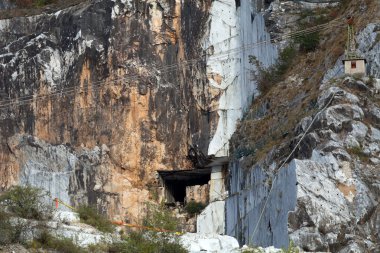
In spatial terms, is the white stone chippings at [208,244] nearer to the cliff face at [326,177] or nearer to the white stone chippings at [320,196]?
the cliff face at [326,177]

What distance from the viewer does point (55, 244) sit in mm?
35438

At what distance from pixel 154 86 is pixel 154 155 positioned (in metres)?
2.96

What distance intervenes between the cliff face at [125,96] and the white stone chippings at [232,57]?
1.7 inches

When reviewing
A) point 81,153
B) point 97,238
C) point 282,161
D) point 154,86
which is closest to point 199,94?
point 154,86

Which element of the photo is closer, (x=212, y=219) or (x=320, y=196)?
(x=320, y=196)

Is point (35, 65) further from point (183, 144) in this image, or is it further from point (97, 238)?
point (97, 238)

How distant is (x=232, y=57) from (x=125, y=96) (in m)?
4.84

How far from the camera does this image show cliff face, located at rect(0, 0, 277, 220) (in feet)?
189

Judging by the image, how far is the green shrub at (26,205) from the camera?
38.0 m

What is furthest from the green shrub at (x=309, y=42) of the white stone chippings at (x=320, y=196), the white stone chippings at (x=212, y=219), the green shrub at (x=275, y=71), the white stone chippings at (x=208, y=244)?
the white stone chippings at (x=208, y=244)

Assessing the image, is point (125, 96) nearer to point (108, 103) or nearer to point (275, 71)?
point (108, 103)

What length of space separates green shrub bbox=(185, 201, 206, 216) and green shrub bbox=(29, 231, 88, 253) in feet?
70.4

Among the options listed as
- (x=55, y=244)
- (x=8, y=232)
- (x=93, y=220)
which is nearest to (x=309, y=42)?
(x=93, y=220)

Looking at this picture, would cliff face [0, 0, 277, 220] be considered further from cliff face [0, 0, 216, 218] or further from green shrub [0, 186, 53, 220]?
green shrub [0, 186, 53, 220]
